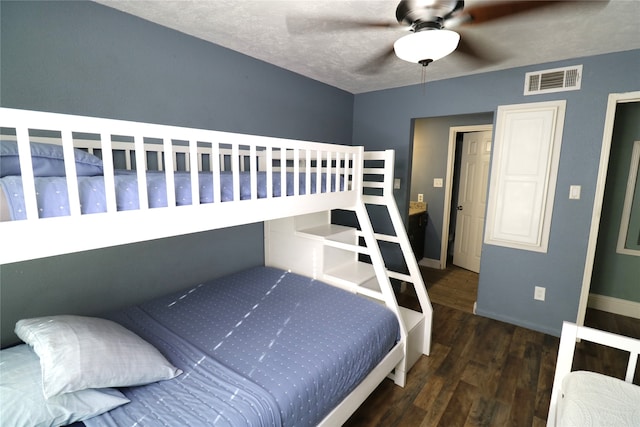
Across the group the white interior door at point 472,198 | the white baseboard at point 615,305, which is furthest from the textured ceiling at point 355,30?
the white baseboard at point 615,305

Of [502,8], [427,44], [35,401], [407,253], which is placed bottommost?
[35,401]

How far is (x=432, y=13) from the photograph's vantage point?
4.27ft

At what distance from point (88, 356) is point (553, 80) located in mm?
3429

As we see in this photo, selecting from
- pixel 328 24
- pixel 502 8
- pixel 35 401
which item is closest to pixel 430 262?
pixel 502 8

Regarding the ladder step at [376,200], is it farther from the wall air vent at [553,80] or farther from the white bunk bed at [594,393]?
the wall air vent at [553,80]

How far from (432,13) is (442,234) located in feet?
10.8

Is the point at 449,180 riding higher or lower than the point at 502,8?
lower

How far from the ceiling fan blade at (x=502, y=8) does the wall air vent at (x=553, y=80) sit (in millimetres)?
1038

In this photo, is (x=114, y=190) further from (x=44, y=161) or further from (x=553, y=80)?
(x=553, y=80)

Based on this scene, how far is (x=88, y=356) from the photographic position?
41.2 inches

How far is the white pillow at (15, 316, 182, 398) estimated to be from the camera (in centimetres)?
98

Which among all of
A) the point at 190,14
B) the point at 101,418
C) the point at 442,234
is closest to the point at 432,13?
the point at 190,14

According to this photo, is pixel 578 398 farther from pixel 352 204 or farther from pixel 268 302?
pixel 268 302

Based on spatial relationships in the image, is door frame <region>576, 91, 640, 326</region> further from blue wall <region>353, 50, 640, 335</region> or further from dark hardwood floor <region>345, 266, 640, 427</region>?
dark hardwood floor <region>345, 266, 640, 427</region>
